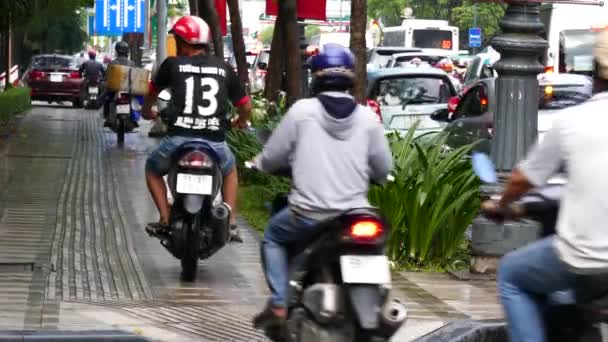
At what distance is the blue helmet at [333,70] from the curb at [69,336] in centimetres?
161

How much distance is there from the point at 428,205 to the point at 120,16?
27606 mm

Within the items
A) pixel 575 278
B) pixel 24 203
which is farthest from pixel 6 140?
pixel 575 278

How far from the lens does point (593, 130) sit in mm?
5547

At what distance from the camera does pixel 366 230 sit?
6852 mm

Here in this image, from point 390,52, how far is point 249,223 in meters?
27.9

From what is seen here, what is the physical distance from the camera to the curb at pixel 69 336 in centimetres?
748

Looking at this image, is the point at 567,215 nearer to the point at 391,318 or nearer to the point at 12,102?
the point at 391,318

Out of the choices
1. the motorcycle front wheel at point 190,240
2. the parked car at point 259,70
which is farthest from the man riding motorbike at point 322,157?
the parked car at point 259,70

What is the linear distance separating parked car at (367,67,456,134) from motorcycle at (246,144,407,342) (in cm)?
1387

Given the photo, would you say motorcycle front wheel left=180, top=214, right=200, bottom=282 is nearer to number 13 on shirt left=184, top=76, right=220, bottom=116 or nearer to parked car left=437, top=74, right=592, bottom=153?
number 13 on shirt left=184, top=76, right=220, bottom=116

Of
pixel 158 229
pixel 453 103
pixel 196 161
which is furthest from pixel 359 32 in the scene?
pixel 453 103

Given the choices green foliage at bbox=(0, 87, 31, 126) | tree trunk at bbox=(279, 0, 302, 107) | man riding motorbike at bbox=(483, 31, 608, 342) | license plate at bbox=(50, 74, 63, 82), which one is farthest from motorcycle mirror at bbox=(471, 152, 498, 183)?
license plate at bbox=(50, 74, 63, 82)

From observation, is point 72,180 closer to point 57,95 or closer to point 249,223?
point 249,223

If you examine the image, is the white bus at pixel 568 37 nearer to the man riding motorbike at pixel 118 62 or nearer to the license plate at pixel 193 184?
the man riding motorbike at pixel 118 62
